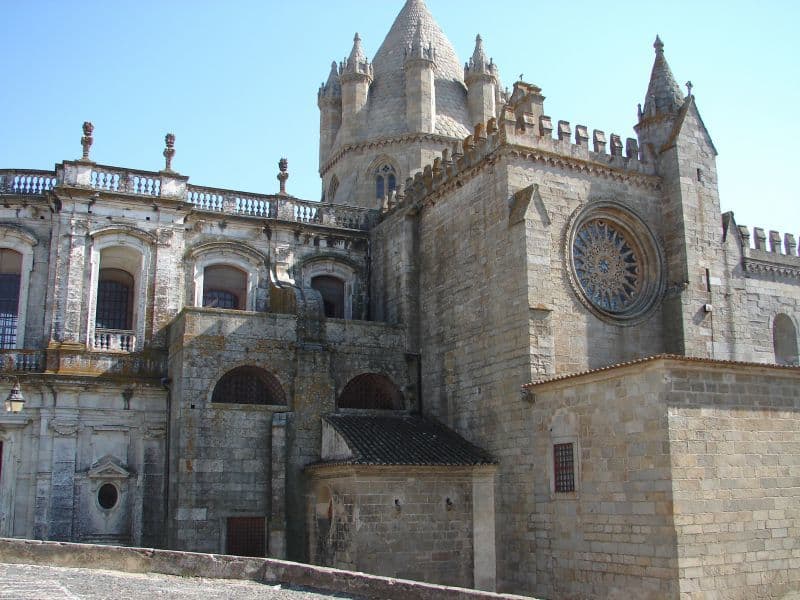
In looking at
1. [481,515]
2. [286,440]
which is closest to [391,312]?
[286,440]

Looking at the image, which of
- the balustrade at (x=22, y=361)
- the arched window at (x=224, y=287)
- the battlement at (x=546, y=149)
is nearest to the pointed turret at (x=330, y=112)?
the arched window at (x=224, y=287)

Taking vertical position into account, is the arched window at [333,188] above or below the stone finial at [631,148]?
above

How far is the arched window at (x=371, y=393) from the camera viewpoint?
80.8 feet

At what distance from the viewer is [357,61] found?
34312mm

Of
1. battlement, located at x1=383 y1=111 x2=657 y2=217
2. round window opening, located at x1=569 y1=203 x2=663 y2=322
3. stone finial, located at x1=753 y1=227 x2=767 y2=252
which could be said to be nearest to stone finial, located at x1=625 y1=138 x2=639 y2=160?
battlement, located at x1=383 y1=111 x2=657 y2=217

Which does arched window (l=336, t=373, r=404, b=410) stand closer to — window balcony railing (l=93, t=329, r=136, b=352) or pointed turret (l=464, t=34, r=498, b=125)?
window balcony railing (l=93, t=329, r=136, b=352)

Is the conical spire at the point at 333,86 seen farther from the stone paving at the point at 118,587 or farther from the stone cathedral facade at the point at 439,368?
the stone paving at the point at 118,587

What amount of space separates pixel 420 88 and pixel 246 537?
18.3 meters

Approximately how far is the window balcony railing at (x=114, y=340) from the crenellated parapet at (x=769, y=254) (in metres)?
17.6

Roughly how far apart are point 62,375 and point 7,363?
1.59 meters

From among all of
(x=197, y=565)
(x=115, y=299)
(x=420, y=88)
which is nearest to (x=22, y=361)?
(x=115, y=299)

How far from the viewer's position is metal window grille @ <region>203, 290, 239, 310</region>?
27.1 meters

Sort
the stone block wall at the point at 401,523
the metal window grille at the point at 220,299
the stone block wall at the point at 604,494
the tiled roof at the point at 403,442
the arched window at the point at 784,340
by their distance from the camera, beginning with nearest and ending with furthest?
the stone block wall at the point at 604,494 → the stone block wall at the point at 401,523 → the tiled roof at the point at 403,442 → the arched window at the point at 784,340 → the metal window grille at the point at 220,299

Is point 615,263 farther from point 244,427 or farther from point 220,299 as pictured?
point 220,299
